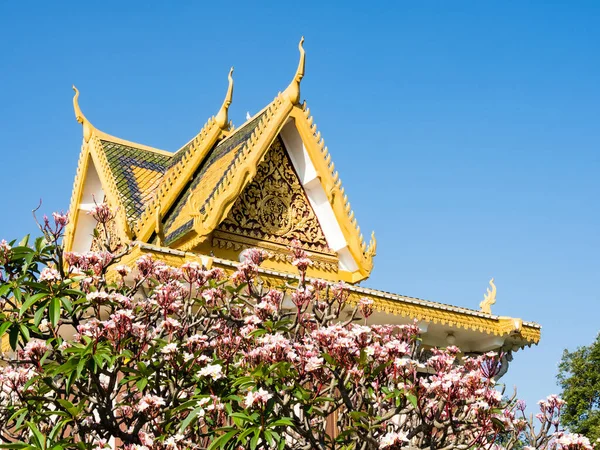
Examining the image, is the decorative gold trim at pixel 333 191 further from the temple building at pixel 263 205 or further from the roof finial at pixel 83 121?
the roof finial at pixel 83 121

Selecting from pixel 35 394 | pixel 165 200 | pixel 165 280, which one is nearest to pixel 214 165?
pixel 165 200

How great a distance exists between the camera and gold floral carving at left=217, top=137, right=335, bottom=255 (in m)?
8.63

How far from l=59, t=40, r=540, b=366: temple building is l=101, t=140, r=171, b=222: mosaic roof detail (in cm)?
2

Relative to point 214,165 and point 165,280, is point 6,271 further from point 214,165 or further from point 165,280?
point 214,165

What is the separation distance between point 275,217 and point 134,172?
218 cm

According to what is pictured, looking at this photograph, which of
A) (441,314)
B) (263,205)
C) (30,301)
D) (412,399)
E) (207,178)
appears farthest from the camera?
(207,178)

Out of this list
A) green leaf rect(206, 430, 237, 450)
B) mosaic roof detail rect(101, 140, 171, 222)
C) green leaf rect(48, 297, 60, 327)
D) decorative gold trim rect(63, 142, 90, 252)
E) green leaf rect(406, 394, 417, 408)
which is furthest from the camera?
decorative gold trim rect(63, 142, 90, 252)

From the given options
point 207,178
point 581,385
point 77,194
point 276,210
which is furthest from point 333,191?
point 581,385

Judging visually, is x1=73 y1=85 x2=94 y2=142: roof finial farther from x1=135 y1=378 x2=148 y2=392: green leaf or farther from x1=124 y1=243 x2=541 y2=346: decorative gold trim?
x1=135 y1=378 x2=148 y2=392: green leaf

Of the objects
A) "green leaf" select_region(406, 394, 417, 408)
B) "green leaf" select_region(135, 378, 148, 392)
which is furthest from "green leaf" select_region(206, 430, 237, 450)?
"green leaf" select_region(406, 394, 417, 408)

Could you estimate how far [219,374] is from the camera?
4.08m

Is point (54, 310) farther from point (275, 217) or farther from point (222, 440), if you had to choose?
point (275, 217)

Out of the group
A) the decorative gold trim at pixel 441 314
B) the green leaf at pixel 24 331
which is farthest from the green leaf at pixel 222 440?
the decorative gold trim at pixel 441 314

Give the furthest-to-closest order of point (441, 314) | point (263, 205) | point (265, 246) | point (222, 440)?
point (263, 205) < point (265, 246) < point (441, 314) < point (222, 440)
